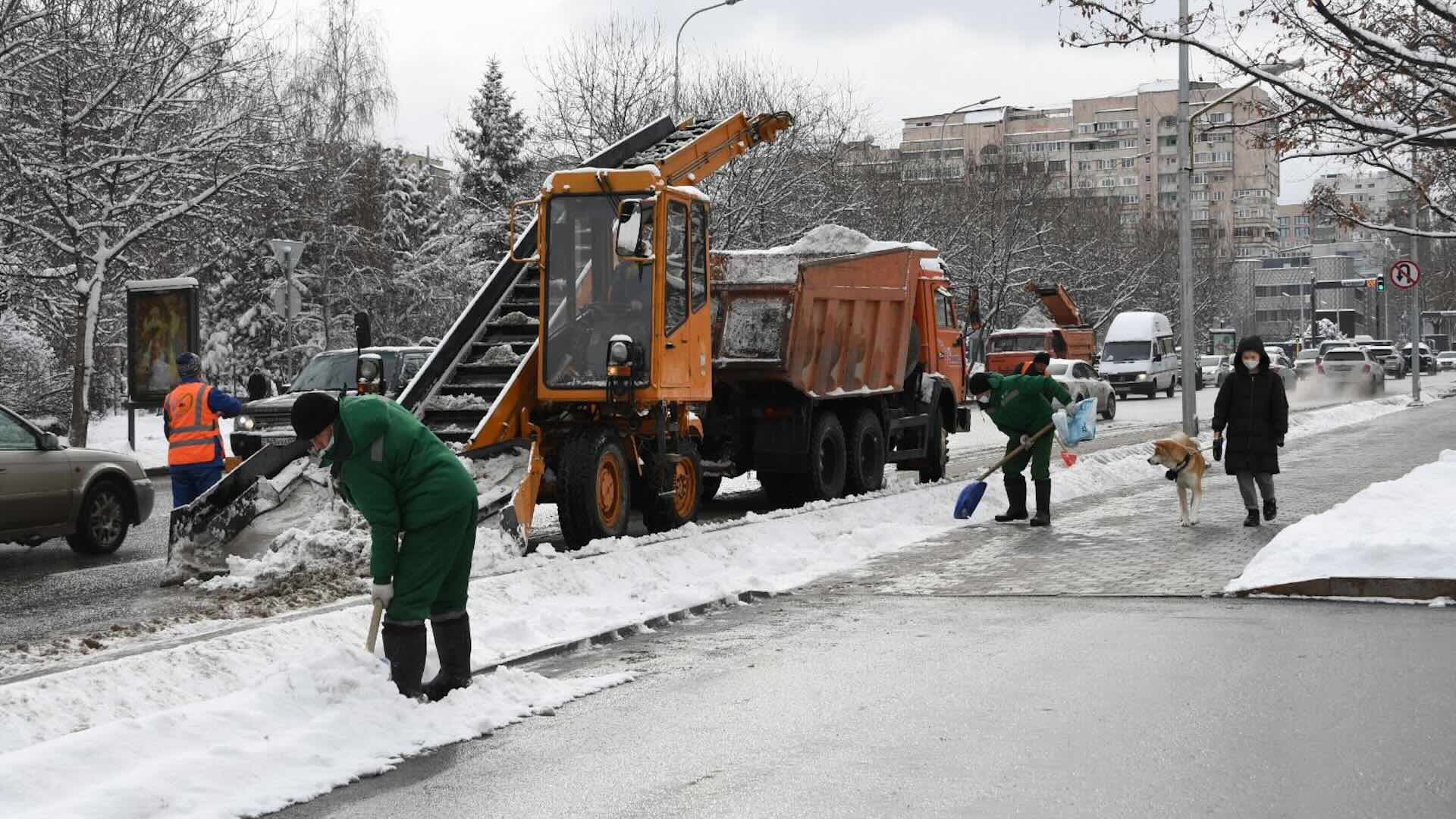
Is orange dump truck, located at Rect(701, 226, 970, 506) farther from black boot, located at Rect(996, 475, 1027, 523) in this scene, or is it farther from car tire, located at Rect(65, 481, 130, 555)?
car tire, located at Rect(65, 481, 130, 555)

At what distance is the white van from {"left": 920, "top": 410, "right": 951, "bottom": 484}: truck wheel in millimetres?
30602

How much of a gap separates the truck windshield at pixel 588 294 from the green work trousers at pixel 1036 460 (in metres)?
3.82

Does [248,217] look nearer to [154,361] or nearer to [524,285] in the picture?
[154,361]

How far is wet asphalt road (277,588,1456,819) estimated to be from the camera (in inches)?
211

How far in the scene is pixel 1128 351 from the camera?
49.4 metres

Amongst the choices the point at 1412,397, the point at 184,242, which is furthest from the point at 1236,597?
the point at 1412,397

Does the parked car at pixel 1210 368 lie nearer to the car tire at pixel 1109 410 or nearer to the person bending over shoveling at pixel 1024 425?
the car tire at pixel 1109 410

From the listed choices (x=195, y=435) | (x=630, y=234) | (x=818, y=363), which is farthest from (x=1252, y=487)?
(x=195, y=435)

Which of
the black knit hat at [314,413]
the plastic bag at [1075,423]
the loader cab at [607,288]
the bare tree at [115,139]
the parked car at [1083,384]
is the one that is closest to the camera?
the black knit hat at [314,413]

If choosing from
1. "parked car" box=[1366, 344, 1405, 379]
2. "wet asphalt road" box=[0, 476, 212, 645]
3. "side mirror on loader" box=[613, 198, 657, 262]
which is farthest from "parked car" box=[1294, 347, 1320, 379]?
"wet asphalt road" box=[0, 476, 212, 645]

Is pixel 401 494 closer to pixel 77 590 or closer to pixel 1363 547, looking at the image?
pixel 77 590

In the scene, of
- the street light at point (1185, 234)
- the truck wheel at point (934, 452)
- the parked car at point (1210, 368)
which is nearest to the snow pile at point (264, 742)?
the truck wheel at point (934, 452)

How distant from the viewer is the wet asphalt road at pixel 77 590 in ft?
31.7

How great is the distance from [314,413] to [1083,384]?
31464mm
